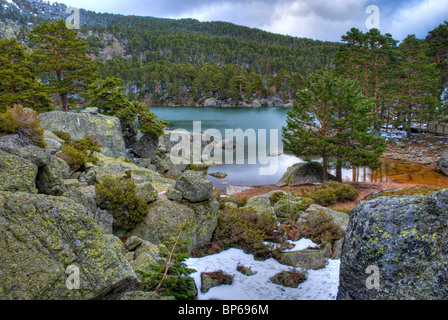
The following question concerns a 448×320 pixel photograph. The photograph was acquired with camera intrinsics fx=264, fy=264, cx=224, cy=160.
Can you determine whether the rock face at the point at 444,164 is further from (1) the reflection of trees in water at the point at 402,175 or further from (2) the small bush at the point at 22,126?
(2) the small bush at the point at 22,126

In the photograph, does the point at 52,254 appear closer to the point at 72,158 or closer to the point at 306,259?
the point at 306,259

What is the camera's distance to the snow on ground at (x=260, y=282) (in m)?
5.96

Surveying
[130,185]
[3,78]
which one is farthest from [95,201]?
[3,78]

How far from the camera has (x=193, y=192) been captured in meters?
9.30

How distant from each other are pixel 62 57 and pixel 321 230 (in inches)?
1019

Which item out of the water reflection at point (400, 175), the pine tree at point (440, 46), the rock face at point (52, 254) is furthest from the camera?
the pine tree at point (440, 46)

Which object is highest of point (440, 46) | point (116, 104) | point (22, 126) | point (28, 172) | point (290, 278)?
point (440, 46)

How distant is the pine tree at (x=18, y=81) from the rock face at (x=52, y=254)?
70.7 ft

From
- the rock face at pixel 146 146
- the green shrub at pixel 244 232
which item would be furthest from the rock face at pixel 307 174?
the green shrub at pixel 244 232

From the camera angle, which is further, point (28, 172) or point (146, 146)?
point (146, 146)

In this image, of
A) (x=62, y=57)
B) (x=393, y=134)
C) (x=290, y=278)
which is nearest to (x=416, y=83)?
(x=393, y=134)

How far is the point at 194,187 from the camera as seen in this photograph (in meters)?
9.30

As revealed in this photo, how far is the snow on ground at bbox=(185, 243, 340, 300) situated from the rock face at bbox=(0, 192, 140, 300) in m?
2.40
